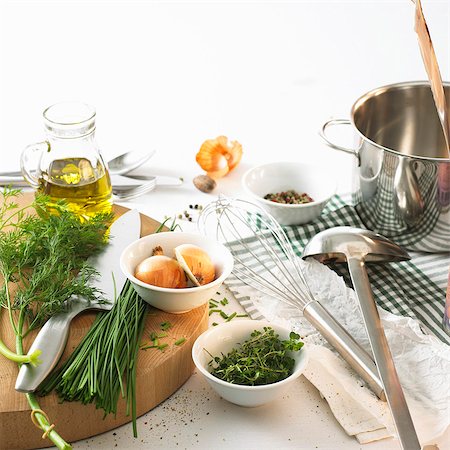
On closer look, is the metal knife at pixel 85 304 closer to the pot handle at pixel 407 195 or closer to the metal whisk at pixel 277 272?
the metal whisk at pixel 277 272

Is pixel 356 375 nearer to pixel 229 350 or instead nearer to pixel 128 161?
pixel 229 350

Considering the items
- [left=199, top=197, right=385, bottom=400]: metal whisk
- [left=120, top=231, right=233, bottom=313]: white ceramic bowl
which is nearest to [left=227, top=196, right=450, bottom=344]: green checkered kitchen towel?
[left=199, top=197, right=385, bottom=400]: metal whisk

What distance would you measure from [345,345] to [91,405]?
39cm

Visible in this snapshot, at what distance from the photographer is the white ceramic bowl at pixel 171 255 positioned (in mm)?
1184

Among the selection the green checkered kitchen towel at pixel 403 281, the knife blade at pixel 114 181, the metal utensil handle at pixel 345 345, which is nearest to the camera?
the metal utensil handle at pixel 345 345

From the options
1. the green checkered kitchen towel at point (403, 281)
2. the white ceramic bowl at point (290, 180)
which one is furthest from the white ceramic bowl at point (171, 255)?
the white ceramic bowl at point (290, 180)

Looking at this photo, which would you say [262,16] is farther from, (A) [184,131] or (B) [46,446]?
(B) [46,446]

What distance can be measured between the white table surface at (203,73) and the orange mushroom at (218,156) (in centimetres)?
3

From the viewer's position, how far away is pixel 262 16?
2.67 meters

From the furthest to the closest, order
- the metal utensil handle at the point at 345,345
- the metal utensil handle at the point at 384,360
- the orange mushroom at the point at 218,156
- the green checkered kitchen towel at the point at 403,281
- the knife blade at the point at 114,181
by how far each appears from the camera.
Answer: the orange mushroom at the point at 218,156 → the knife blade at the point at 114,181 → the green checkered kitchen towel at the point at 403,281 → the metal utensil handle at the point at 345,345 → the metal utensil handle at the point at 384,360

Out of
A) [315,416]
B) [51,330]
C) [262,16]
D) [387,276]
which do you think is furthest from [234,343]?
[262,16]

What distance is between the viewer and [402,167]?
1407 mm

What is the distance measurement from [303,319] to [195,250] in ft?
0.75

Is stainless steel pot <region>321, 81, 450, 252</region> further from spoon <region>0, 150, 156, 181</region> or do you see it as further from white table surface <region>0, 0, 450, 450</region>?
spoon <region>0, 150, 156, 181</region>
